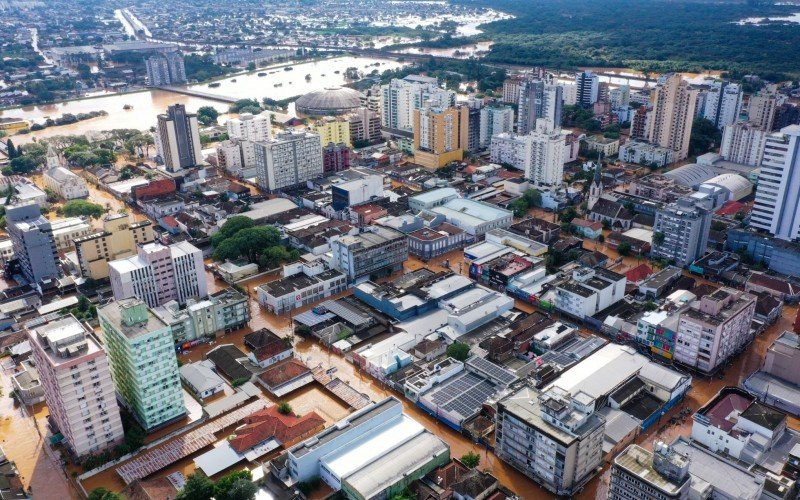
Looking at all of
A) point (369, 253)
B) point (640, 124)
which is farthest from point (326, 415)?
point (640, 124)

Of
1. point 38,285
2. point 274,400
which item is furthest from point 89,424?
point 38,285

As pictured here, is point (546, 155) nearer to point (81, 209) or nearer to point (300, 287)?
point (300, 287)

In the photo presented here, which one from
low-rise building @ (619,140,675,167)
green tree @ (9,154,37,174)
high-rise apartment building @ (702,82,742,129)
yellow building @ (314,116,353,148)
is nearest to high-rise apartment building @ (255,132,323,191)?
yellow building @ (314,116,353,148)

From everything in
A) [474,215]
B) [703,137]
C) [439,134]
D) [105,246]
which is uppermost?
[439,134]

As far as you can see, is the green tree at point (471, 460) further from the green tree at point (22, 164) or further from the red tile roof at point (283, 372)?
the green tree at point (22, 164)

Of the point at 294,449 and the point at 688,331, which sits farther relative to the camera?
the point at 688,331

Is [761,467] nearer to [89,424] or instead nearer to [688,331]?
[688,331]
